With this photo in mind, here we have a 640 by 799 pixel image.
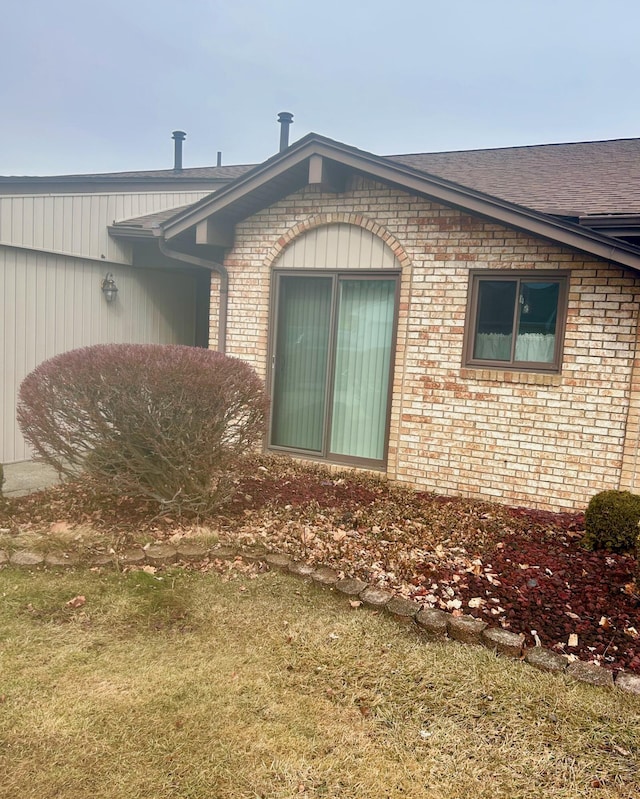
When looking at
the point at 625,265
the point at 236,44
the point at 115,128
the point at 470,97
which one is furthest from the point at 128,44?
the point at 625,265

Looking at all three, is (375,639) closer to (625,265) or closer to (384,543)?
(384,543)

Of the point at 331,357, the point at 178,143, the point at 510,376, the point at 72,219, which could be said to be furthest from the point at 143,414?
the point at 178,143

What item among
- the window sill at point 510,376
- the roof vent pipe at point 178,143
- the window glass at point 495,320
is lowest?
the window sill at point 510,376

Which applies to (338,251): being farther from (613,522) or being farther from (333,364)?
(613,522)

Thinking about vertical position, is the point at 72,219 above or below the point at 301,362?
above

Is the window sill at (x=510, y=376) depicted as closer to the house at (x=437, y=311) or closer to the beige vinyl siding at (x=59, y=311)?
the house at (x=437, y=311)

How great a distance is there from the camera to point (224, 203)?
7.04 metres

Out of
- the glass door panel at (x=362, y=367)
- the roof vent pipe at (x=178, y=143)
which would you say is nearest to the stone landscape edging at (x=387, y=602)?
the glass door panel at (x=362, y=367)

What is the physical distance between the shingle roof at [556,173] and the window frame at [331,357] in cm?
133

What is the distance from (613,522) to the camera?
499 cm

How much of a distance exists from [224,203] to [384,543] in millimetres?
4292

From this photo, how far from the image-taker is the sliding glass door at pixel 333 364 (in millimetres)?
7176

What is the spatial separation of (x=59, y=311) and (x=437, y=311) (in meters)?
4.76

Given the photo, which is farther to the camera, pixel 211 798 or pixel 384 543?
pixel 384 543
